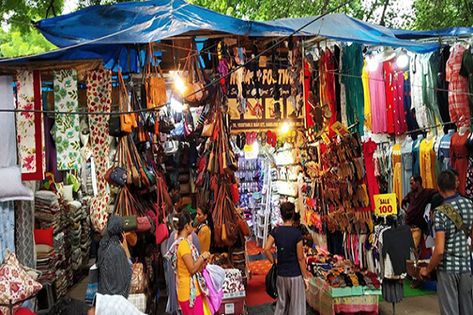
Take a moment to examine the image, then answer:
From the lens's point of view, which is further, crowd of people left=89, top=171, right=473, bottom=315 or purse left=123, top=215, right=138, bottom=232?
purse left=123, top=215, right=138, bottom=232

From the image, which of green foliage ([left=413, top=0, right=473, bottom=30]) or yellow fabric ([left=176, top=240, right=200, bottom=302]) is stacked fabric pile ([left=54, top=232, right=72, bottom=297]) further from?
green foliage ([left=413, top=0, right=473, bottom=30])

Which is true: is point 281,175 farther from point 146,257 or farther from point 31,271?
point 31,271

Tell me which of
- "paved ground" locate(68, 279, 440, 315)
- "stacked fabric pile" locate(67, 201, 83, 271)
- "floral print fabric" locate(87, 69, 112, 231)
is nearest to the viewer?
"floral print fabric" locate(87, 69, 112, 231)

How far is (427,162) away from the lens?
774 centimetres

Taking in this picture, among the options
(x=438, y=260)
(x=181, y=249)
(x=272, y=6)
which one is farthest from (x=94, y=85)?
(x=272, y=6)

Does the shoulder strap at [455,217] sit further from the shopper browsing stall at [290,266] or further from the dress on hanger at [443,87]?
the dress on hanger at [443,87]

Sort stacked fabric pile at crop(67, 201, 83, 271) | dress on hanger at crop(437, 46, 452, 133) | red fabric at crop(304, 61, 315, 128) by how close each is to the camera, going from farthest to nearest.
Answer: stacked fabric pile at crop(67, 201, 83, 271) < dress on hanger at crop(437, 46, 452, 133) < red fabric at crop(304, 61, 315, 128)

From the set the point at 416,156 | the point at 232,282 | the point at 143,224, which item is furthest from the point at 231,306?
the point at 416,156

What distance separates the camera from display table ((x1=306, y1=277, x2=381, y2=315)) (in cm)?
645

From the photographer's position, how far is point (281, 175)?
497 inches

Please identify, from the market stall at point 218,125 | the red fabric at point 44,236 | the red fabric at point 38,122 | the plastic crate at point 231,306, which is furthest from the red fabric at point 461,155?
the red fabric at point 44,236

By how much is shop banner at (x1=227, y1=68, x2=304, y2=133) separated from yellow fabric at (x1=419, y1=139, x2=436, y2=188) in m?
2.03

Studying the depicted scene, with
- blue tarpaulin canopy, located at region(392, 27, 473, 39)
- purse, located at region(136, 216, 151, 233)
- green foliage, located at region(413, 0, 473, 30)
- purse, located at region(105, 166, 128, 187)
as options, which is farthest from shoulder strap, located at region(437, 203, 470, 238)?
A: green foliage, located at region(413, 0, 473, 30)

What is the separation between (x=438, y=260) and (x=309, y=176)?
5.76m
